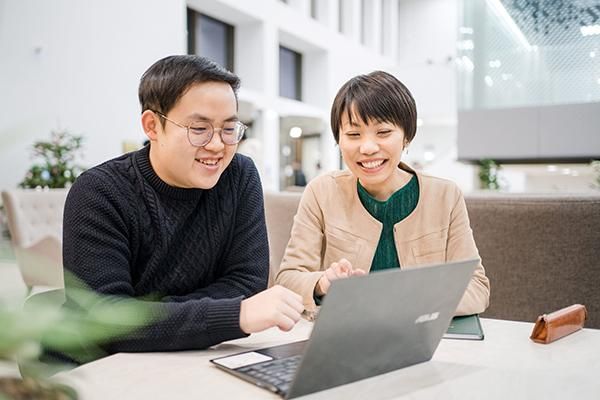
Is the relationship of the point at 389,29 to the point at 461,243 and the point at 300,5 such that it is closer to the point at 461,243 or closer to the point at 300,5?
the point at 300,5

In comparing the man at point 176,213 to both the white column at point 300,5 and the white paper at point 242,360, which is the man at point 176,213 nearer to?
the white paper at point 242,360

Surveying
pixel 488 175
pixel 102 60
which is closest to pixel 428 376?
pixel 488 175

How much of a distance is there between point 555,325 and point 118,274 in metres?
0.90

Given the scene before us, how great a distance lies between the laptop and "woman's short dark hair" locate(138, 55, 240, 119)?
0.64 meters

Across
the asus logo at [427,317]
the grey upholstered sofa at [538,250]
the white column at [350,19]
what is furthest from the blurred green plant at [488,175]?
the white column at [350,19]

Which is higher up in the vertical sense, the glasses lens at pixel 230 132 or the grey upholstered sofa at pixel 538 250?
the glasses lens at pixel 230 132

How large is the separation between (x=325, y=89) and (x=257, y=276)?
1182 centimetres

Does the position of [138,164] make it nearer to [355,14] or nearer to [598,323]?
[598,323]

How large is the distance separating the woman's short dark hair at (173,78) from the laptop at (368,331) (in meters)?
0.64

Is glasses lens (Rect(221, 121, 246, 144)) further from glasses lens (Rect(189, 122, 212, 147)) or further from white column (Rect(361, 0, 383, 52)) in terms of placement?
white column (Rect(361, 0, 383, 52))

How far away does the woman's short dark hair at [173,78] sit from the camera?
1303 mm

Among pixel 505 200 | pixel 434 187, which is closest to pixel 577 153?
pixel 505 200

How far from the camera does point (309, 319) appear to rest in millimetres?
1331

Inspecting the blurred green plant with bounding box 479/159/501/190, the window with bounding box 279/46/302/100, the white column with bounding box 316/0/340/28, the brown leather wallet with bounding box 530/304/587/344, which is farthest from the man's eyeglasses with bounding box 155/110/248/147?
the white column with bounding box 316/0/340/28
